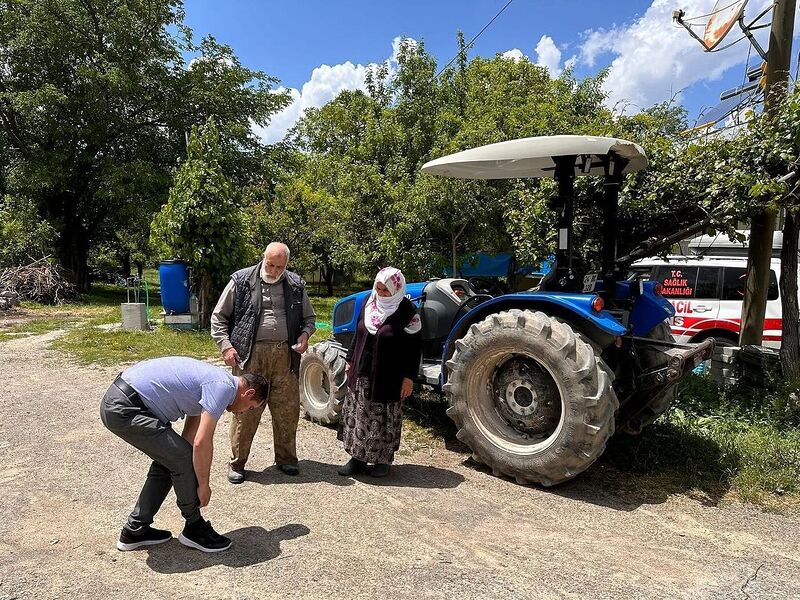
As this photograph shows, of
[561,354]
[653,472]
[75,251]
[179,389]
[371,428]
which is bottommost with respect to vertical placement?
[653,472]

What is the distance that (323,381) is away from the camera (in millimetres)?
6090

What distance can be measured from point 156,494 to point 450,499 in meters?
1.93

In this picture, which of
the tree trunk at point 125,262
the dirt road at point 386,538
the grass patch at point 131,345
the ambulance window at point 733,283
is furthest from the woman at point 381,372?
the tree trunk at point 125,262

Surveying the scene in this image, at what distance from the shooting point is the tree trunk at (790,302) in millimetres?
5738

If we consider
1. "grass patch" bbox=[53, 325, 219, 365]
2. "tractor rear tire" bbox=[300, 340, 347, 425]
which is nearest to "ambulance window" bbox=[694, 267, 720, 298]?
"tractor rear tire" bbox=[300, 340, 347, 425]

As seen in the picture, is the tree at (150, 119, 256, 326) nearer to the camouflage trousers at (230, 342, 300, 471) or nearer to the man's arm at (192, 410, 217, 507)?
the camouflage trousers at (230, 342, 300, 471)

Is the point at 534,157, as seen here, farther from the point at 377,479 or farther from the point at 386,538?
the point at 386,538

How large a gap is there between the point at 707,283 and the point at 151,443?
8974 mm

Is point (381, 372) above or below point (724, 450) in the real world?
above

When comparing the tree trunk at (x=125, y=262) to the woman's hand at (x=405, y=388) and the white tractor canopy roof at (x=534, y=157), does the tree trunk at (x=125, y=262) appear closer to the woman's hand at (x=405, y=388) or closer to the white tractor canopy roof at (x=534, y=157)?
the white tractor canopy roof at (x=534, y=157)

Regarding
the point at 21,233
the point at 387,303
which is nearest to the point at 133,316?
the point at 21,233

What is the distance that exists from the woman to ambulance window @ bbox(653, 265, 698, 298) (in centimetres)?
667

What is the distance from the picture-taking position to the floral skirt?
14.6 feet

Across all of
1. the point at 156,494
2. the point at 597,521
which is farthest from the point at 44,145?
the point at 597,521
